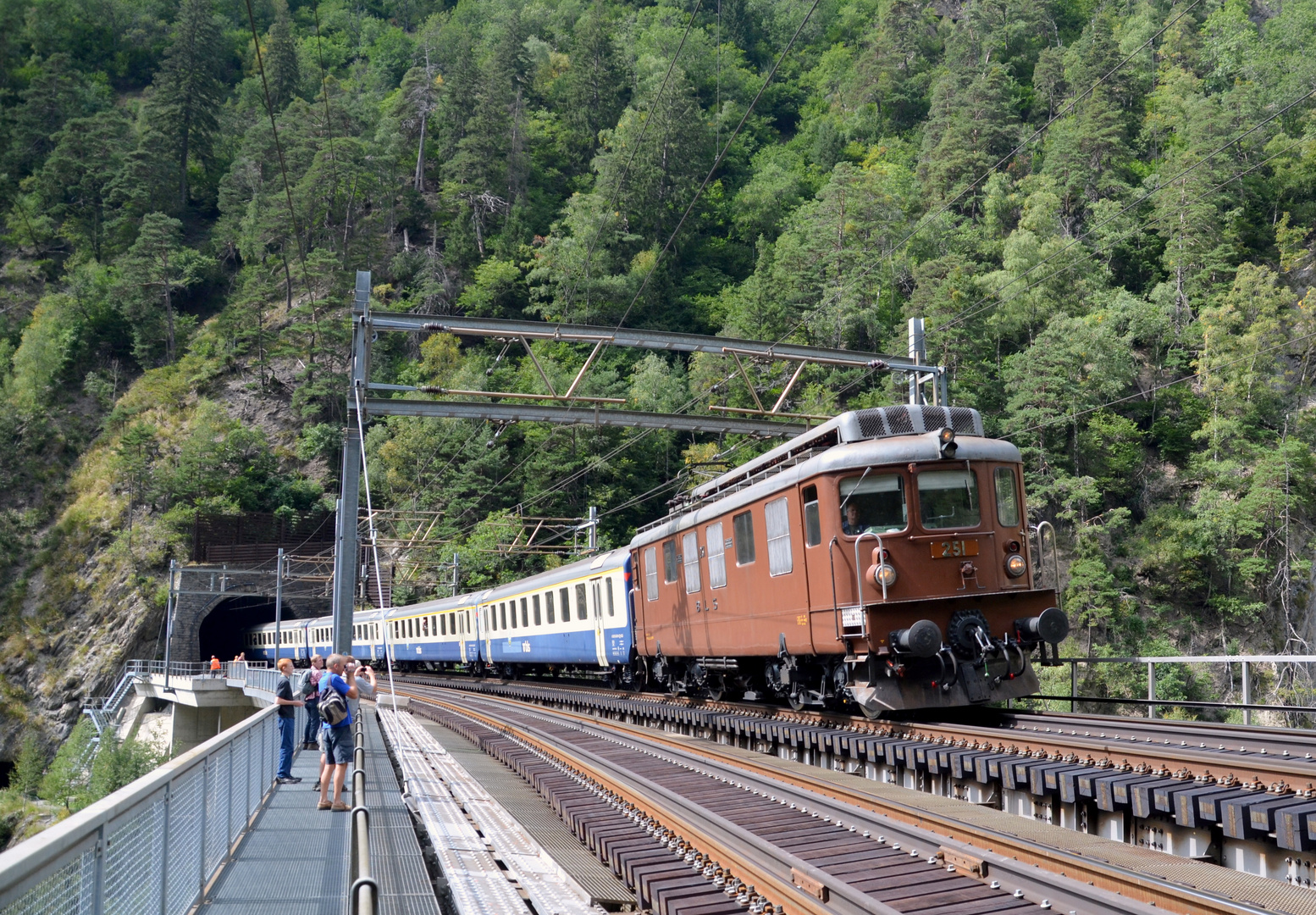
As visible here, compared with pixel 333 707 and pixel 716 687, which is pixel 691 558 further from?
pixel 333 707

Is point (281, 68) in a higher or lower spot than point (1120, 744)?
higher

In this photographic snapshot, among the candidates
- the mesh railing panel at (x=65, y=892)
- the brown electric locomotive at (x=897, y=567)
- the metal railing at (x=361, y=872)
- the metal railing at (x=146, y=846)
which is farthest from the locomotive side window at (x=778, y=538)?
the mesh railing panel at (x=65, y=892)

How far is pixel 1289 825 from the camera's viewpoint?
6086 mm

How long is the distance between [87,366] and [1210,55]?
8426 centimetres

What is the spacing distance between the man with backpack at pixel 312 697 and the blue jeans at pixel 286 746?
0.33 metres

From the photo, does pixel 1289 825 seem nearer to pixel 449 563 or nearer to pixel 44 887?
pixel 44 887

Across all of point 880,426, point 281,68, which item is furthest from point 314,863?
point 281,68

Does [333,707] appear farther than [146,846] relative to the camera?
Yes

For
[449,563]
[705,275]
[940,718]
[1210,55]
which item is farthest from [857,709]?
[1210,55]

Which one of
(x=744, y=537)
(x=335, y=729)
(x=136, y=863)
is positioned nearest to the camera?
(x=136, y=863)

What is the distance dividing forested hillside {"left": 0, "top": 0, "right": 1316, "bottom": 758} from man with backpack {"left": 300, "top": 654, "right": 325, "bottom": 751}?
21530mm

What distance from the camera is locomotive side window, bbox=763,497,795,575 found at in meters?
12.9

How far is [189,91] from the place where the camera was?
94.4 metres

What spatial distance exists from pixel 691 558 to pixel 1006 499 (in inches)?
225
